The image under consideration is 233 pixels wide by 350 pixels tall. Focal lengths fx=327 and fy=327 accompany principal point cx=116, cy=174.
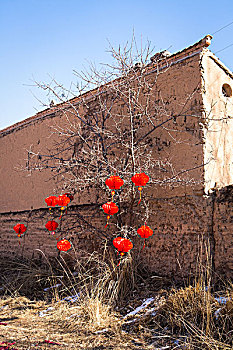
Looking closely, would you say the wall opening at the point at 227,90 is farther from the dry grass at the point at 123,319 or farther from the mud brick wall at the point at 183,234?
the dry grass at the point at 123,319

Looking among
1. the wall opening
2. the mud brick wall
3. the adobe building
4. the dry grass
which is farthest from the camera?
the wall opening

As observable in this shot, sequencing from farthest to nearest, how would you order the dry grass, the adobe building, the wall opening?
the wall opening
the adobe building
the dry grass

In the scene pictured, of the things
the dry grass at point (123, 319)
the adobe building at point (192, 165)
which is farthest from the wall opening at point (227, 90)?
the dry grass at point (123, 319)

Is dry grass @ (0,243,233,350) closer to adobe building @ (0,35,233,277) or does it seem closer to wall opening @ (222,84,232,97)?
adobe building @ (0,35,233,277)

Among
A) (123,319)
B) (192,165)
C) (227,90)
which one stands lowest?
(123,319)

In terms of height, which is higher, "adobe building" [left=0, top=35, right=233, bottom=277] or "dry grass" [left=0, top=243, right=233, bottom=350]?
"adobe building" [left=0, top=35, right=233, bottom=277]

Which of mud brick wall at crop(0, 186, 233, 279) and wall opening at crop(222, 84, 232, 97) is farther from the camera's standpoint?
wall opening at crop(222, 84, 232, 97)

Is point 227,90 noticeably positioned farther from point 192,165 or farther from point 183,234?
point 183,234

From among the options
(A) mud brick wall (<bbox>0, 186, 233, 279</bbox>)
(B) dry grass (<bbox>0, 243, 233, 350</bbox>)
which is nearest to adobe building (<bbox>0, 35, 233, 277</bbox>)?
(A) mud brick wall (<bbox>0, 186, 233, 279</bbox>)

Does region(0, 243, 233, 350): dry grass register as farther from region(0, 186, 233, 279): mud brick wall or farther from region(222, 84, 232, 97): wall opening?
region(222, 84, 232, 97): wall opening

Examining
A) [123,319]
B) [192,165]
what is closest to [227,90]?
[192,165]

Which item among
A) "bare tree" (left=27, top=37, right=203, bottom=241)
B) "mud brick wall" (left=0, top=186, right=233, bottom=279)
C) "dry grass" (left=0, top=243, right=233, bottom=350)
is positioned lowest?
"dry grass" (left=0, top=243, right=233, bottom=350)

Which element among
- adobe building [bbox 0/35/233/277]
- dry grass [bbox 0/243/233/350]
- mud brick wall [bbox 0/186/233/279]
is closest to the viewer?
dry grass [bbox 0/243/233/350]

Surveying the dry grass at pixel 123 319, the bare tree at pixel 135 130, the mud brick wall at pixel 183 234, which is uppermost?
the bare tree at pixel 135 130
